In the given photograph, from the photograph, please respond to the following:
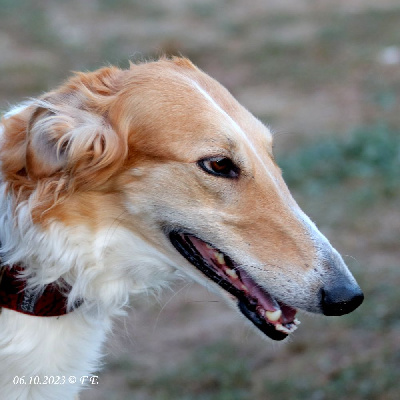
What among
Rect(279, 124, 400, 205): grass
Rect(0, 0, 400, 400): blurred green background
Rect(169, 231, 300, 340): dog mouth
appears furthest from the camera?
Rect(279, 124, 400, 205): grass

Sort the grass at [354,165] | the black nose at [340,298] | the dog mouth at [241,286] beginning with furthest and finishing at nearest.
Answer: the grass at [354,165]
the dog mouth at [241,286]
the black nose at [340,298]

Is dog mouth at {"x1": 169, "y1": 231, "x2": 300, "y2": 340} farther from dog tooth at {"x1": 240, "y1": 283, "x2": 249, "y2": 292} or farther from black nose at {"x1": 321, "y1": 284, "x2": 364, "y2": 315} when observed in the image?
black nose at {"x1": 321, "y1": 284, "x2": 364, "y2": 315}

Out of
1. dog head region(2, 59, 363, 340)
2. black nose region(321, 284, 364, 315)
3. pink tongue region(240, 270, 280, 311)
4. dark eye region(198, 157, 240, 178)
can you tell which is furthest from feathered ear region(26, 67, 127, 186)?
black nose region(321, 284, 364, 315)

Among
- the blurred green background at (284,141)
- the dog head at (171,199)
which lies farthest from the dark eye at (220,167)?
the blurred green background at (284,141)

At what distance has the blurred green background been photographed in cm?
496

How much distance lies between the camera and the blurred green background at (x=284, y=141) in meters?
4.96

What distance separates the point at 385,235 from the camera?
664cm

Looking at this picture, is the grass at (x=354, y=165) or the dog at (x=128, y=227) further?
the grass at (x=354, y=165)

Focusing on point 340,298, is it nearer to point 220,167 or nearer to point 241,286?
point 241,286

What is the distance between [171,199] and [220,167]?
0.77ft

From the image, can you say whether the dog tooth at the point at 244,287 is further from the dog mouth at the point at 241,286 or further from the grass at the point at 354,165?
the grass at the point at 354,165

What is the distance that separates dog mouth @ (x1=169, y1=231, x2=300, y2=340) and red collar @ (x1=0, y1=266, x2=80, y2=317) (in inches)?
19.8

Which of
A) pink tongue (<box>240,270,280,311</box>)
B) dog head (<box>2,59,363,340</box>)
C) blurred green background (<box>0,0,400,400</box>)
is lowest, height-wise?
blurred green background (<box>0,0,400,400</box>)

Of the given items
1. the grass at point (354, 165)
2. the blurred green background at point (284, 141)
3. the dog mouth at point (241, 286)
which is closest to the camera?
the dog mouth at point (241, 286)
